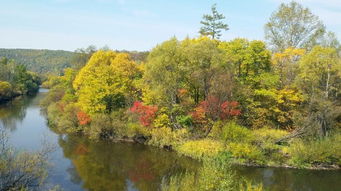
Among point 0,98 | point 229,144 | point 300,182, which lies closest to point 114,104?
point 229,144

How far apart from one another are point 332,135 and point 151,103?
20909 mm

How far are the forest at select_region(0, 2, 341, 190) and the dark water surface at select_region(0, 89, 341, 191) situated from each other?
1.74 m

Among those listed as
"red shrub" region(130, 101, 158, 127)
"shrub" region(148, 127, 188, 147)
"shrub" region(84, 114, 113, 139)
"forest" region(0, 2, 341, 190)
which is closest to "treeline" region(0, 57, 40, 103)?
"forest" region(0, 2, 341, 190)

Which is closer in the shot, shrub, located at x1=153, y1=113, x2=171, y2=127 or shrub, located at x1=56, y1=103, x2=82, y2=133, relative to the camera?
shrub, located at x1=153, y1=113, x2=171, y2=127

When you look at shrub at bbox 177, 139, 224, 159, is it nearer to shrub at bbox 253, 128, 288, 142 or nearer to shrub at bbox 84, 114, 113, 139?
shrub at bbox 253, 128, 288, 142

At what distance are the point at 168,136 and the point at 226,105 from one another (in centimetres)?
791

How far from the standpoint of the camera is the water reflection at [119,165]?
83.4 feet

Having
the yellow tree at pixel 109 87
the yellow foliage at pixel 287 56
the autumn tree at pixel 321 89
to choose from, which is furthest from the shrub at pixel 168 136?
the yellow foliage at pixel 287 56

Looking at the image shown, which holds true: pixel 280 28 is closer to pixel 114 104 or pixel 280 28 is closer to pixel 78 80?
pixel 114 104

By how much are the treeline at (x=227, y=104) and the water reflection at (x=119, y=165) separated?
2.10 metres

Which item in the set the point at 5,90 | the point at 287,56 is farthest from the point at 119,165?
the point at 5,90

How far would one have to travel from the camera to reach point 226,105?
109ft

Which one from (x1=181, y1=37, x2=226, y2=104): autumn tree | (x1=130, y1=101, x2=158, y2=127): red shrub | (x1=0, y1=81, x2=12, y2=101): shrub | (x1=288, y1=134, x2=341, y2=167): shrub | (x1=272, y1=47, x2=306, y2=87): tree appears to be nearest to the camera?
(x1=288, y1=134, x2=341, y2=167): shrub

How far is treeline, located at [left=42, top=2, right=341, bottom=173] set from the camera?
31.6 meters
